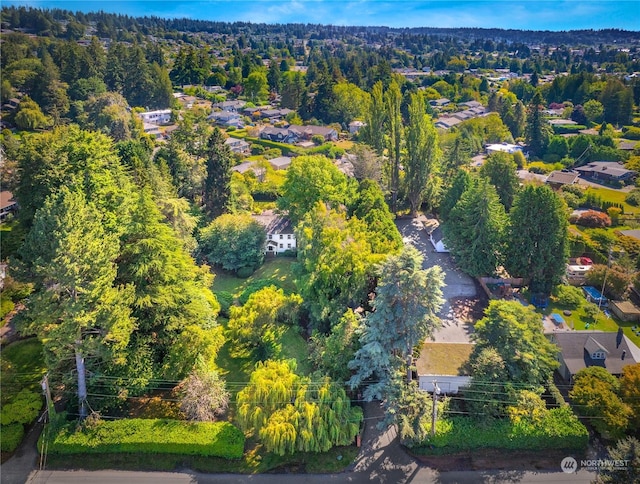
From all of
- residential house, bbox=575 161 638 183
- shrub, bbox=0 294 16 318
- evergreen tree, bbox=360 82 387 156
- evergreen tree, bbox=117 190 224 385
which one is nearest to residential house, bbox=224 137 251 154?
evergreen tree, bbox=360 82 387 156

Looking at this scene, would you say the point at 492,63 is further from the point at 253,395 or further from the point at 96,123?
the point at 253,395

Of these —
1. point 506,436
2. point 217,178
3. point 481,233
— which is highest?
point 217,178

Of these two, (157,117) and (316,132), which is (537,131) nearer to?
(316,132)

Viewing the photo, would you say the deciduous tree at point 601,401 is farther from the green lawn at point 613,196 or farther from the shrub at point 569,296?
the green lawn at point 613,196

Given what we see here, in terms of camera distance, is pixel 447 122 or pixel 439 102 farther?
pixel 439 102

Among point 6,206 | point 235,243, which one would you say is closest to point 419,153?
point 235,243

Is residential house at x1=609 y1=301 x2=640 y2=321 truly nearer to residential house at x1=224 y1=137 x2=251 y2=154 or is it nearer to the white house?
residential house at x1=224 y1=137 x2=251 y2=154

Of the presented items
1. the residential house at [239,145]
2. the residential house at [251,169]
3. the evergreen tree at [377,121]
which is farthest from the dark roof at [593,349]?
the residential house at [239,145]
